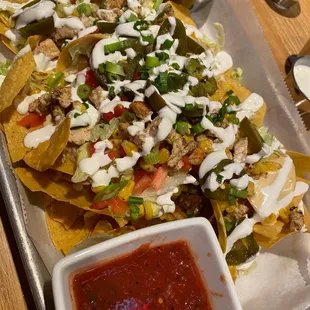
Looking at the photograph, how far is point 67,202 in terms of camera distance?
214 cm

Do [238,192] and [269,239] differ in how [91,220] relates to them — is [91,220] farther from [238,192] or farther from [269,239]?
[269,239]

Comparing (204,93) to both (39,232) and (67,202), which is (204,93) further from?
(39,232)

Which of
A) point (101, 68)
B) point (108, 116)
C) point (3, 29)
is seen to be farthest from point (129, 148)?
point (3, 29)

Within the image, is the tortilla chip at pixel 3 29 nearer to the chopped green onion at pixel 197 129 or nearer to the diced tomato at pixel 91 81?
the diced tomato at pixel 91 81

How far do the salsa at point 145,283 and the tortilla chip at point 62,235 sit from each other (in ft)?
1.06

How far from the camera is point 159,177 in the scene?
6.97 ft

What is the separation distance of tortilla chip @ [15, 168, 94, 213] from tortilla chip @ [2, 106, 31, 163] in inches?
2.9

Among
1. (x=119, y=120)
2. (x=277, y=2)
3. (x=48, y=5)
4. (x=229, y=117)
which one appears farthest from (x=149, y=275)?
(x=277, y=2)

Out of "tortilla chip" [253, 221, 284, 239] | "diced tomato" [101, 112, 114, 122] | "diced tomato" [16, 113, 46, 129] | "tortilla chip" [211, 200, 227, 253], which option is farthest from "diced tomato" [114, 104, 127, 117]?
"tortilla chip" [253, 221, 284, 239]

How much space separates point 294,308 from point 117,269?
874 mm

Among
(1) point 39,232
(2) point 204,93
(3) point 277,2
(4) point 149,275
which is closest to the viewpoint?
(4) point 149,275

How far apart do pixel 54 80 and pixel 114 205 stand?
0.68m

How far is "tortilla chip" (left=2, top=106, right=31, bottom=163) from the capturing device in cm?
207

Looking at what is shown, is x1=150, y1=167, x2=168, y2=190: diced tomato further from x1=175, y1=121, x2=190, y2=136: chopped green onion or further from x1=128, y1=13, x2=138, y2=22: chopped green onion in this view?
x1=128, y1=13, x2=138, y2=22: chopped green onion
